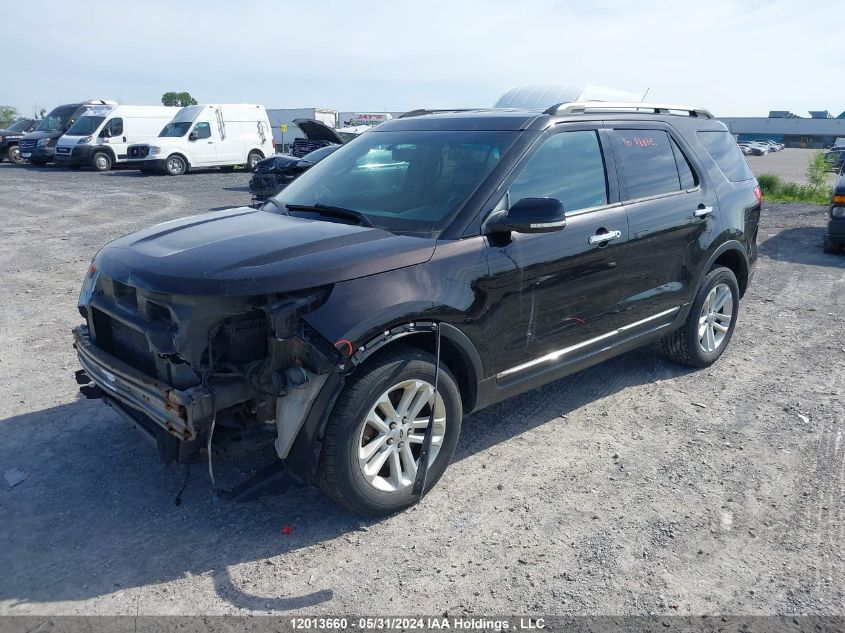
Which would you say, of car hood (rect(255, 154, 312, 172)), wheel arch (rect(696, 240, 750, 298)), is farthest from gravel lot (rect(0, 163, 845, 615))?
car hood (rect(255, 154, 312, 172))

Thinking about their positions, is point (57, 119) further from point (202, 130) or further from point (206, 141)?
point (206, 141)

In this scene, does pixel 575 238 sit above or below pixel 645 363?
above

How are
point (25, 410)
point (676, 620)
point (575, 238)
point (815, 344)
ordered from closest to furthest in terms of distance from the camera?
point (676, 620) < point (575, 238) < point (25, 410) < point (815, 344)

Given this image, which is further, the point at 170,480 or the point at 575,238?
the point at 575,238

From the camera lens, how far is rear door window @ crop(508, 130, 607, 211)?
13.1 ft

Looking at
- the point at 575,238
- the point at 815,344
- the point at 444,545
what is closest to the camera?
the point at 444,545

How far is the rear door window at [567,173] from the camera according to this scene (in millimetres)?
3996

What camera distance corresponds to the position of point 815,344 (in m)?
6.26

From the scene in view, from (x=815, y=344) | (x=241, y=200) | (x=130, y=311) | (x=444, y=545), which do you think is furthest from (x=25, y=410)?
(x=241, y=200)

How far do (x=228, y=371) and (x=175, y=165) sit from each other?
73.4 feet

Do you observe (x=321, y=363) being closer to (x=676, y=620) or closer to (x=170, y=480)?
(x=170, y=480)

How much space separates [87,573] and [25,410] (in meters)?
2.03

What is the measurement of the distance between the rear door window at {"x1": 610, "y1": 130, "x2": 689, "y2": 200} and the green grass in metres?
14.7

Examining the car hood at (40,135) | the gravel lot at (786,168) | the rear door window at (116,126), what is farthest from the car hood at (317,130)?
the car hood at (40,135)
